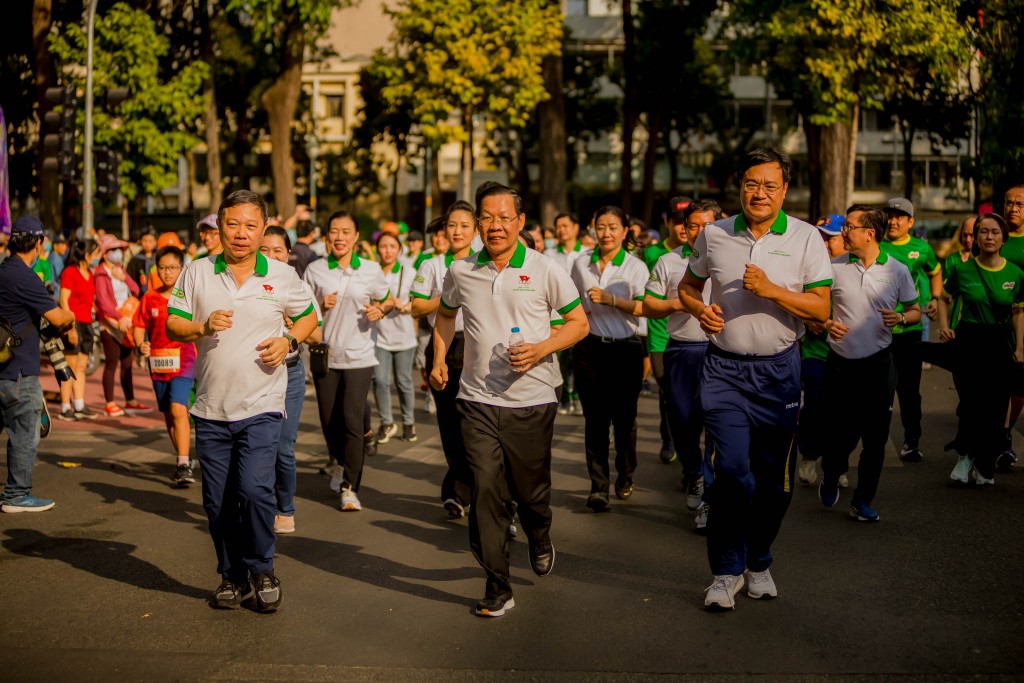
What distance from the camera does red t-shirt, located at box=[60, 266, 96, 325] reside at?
14023mm

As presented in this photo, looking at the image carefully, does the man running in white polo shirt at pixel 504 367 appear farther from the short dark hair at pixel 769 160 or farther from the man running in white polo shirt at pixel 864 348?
the man running in white polo shirt at pixel 864 348

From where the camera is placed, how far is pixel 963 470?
31.4 feet

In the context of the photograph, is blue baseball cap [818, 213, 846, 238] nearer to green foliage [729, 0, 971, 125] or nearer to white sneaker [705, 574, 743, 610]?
white sneaker [705, 574, 743, 610]

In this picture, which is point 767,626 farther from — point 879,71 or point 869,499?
point 879,71

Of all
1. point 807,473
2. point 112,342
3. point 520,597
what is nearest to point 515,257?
point 520,597

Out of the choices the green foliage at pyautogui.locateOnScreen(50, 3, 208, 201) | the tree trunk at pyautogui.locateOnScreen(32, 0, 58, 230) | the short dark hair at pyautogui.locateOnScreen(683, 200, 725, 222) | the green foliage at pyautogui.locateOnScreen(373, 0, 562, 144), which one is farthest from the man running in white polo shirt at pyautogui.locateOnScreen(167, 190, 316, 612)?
the green foliage at pyautogui.locateOnScreen(50, 3, 208, 201)

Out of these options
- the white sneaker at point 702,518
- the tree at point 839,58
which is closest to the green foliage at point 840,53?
the tree at point 839,58

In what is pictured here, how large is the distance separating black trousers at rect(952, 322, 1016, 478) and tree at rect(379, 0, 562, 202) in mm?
20399

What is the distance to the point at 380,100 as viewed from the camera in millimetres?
54688

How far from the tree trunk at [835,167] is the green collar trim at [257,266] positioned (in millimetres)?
22174

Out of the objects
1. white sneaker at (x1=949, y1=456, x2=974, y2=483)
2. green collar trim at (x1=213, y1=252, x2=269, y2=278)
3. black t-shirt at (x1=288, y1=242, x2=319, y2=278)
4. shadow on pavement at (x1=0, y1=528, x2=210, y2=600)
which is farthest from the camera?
black t-shirt at (x1=288, y1=242, x2=319, y2=278)

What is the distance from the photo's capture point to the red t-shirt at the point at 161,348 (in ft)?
32.3

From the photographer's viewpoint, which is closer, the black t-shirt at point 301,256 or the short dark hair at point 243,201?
the short dark hair at point 243,201

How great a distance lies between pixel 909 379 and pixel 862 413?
267cm
